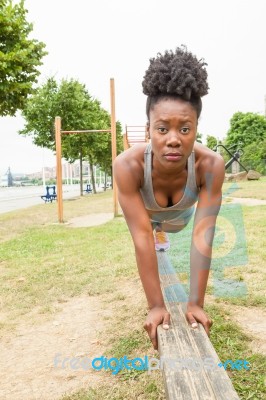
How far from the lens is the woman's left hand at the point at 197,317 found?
1.97 metres

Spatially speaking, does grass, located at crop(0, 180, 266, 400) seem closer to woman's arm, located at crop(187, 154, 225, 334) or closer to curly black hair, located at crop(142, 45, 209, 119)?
woman's arm, located at crop(187, 154, 225, 334)

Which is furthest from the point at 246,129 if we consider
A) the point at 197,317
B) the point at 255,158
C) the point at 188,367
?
the point at 188,367

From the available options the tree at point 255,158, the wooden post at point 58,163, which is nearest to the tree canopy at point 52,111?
the wooden post at point 58,163

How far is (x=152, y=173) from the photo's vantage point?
2443 millimetres

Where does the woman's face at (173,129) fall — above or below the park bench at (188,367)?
above

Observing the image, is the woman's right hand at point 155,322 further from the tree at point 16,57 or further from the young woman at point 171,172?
the tree at point 16,57

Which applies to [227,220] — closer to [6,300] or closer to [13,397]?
[6,300]

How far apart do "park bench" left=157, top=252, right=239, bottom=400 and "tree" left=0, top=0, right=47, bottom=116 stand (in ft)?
26.0

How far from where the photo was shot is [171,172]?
7.93 feet

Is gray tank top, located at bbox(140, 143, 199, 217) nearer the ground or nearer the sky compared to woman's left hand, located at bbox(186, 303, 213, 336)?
nearer the sky

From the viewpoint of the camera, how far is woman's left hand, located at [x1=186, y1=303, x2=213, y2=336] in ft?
6.48

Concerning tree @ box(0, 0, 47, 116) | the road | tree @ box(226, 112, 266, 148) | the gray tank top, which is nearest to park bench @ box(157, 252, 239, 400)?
the gray tank top

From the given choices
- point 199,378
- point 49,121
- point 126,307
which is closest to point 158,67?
point 199,378

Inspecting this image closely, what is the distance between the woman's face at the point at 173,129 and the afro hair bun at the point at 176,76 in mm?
66
